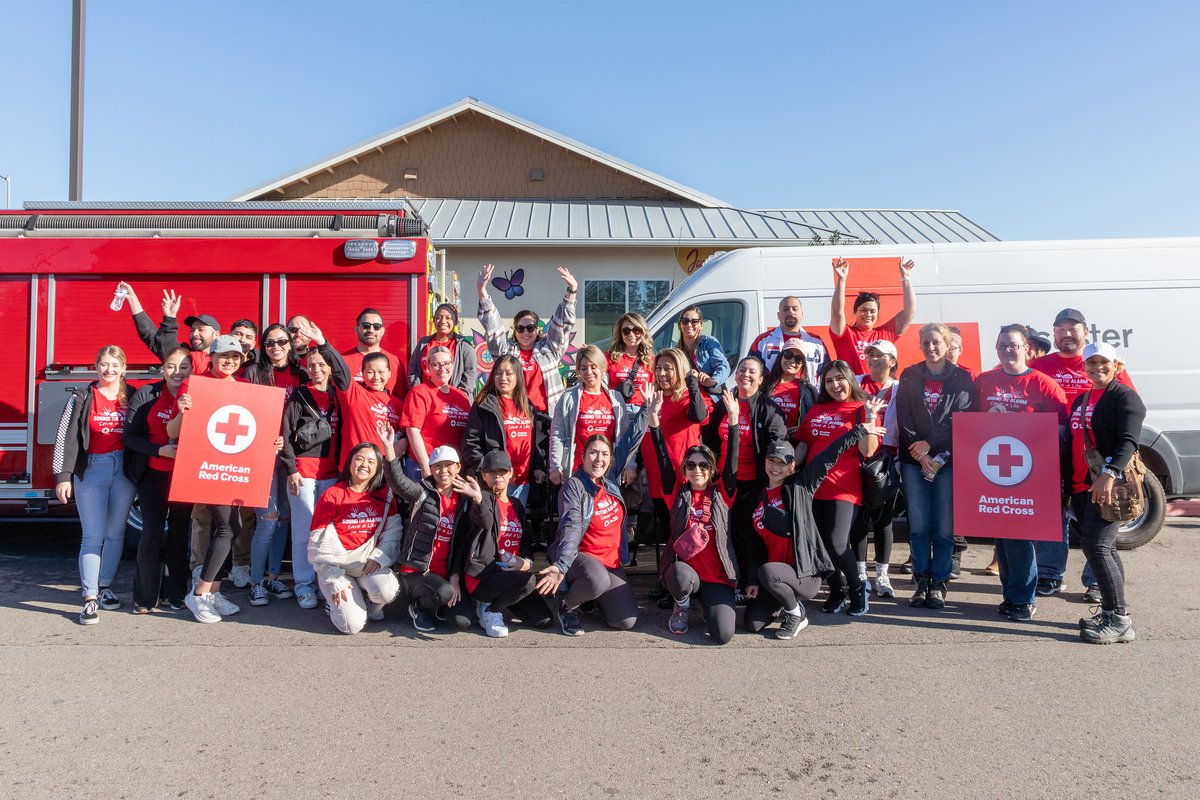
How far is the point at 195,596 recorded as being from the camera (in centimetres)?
520

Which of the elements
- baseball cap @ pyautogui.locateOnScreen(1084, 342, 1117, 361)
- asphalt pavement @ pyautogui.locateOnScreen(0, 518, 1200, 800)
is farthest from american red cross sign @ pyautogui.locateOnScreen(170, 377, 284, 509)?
baseball cap @ pyautogui.locateOnScreen(1084, 342, 1117, 361)

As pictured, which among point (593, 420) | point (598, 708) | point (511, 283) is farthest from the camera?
point (511, 283)

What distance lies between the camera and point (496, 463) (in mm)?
5004

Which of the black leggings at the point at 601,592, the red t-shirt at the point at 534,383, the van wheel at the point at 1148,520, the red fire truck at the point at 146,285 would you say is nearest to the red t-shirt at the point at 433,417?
the red t-shirt at the point at 534,383

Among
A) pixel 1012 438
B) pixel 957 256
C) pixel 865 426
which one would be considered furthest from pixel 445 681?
pixel 957 256

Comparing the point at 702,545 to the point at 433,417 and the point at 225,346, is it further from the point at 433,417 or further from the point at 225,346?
the point at 225,346

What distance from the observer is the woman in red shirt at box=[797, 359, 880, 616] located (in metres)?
5.19

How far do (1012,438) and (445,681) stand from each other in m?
3.71

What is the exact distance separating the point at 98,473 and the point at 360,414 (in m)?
1.71

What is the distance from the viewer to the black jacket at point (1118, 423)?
4.64 meters

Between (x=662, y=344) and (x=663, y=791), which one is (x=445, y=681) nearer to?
(x=663, y=791)

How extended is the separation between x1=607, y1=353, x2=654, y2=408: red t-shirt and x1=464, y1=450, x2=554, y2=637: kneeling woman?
3.62 ft

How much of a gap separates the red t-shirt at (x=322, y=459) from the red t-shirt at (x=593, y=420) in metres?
1.66

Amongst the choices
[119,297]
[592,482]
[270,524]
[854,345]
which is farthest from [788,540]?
[119,297]
